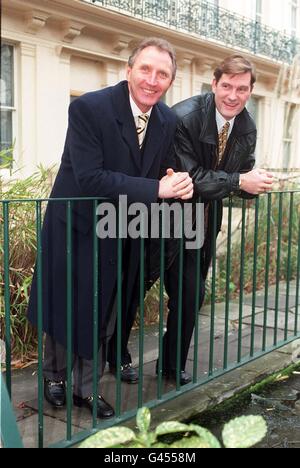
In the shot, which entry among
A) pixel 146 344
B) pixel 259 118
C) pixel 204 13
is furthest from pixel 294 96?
pixel 259 118

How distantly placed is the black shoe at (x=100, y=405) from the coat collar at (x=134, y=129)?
1.19 meters

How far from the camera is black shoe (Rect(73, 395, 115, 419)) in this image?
9.13 ft

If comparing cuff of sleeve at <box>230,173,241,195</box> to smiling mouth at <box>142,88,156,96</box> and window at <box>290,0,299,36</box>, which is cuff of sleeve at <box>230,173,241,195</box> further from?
window at <box>290,0,299,36</box>

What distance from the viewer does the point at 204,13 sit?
36.1 ft

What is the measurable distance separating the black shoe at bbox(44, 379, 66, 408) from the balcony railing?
281 inches

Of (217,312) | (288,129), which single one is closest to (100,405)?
(217,312)

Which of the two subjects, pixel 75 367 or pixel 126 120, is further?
pixel 75 367

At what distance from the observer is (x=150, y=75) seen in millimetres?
2609

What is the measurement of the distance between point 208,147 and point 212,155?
57mm

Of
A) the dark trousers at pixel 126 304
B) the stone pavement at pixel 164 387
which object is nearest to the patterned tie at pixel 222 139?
the dark trousers at pixel 126 304

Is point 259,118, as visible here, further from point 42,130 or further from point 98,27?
point 42,130

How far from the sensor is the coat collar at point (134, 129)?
8.68 ft

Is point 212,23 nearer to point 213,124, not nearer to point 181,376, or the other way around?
point 213,124

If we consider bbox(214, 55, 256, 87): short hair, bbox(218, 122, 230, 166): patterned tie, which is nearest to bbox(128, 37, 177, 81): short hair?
bbox(214, 55, 256, 87): short hair
